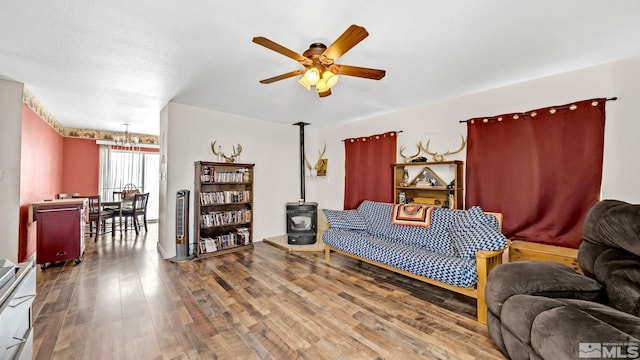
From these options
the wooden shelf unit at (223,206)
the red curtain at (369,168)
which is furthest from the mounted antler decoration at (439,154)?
the wooden shelf unit at (223,206)

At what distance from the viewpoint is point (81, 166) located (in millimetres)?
5469

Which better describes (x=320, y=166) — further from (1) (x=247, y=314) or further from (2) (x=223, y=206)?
(1) (x=247, y=314)

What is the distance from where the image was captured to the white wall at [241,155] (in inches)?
140

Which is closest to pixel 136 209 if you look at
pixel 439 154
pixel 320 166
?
pixel 320 166

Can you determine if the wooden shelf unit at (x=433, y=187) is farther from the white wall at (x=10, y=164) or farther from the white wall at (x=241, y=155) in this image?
the white wall at (x=10, y=164)

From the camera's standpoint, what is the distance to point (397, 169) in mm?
3699

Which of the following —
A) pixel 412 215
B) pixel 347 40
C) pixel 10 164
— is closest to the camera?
pixel 347 40

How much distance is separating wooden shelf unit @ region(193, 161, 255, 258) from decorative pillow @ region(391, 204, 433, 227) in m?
2.40

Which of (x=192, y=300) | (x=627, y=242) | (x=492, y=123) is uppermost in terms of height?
(x=492, y=123)

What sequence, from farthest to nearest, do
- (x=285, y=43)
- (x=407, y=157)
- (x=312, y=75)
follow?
(x=407, y=157) < (x=285, y=43) < (x=312, y=75)

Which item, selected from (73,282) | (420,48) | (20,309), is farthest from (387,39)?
(73,282)

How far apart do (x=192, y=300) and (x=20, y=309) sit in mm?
1285

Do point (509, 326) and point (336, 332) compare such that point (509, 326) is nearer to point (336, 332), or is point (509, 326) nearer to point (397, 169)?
point (336, 332)

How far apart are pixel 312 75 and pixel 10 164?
374 cm
